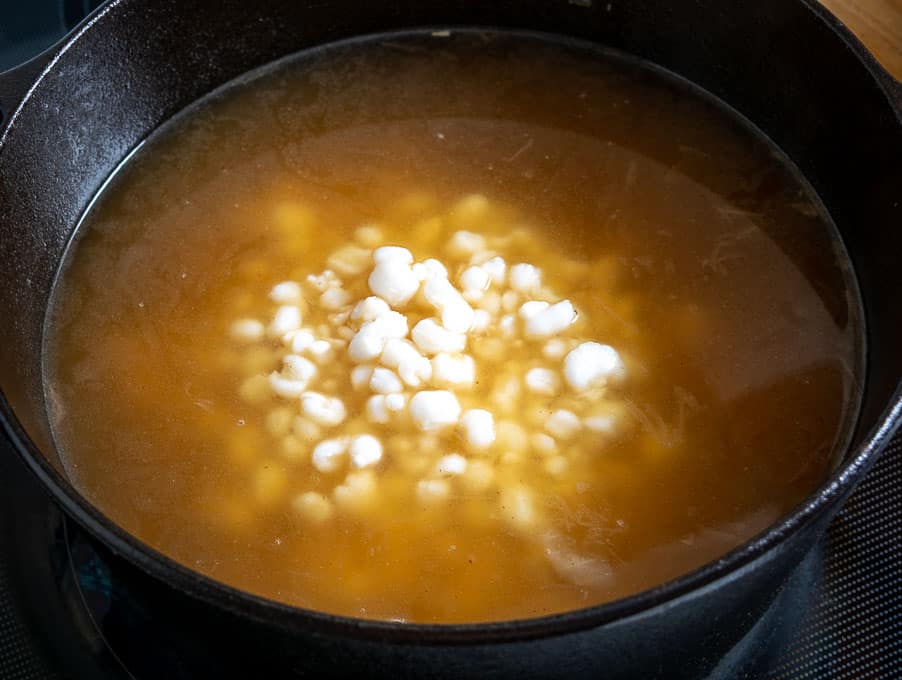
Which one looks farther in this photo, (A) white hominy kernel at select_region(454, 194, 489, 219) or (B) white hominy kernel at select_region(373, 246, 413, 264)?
(A) white hominy kernel at select_region(454, 194, 489, 219)

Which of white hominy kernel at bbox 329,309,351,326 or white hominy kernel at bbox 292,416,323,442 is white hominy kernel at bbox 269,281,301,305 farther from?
white hominy kernel at bbox 292,416,323,442

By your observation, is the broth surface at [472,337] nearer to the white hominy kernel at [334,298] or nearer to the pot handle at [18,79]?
the white hominy kernel at [334,298]

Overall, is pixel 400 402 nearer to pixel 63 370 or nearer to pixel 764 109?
pixel 63 370

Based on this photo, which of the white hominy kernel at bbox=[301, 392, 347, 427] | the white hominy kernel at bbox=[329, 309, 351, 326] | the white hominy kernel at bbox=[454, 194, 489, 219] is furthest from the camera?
the white hominy kernel at bbox=[454, 194, 489, 219]

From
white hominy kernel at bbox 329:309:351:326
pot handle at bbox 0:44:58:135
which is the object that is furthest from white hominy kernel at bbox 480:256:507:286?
pot handle at bbox 0:44:58:135

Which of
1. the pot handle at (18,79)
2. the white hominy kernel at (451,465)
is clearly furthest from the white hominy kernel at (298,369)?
the pot handle at (18,79)
